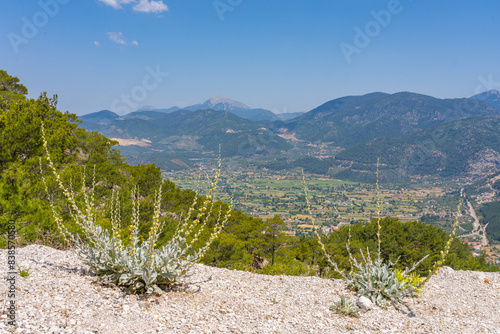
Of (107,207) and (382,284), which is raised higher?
(107,207)

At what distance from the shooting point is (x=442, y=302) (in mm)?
6375

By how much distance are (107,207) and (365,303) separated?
491 inches

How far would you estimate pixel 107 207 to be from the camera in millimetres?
14039

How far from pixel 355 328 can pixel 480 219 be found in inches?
5409

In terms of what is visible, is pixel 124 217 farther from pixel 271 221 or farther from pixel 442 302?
pixel 442 302

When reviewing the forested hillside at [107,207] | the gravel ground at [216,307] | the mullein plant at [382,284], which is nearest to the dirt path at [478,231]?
the forested hillside at [107,207]

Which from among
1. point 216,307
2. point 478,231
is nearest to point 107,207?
point 216,307

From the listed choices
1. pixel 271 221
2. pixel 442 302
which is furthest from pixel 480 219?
pixel 442 302

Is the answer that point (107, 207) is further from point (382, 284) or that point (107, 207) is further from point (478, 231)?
point (478, 231)

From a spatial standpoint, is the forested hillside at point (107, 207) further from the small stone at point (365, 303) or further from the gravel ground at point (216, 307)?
the small stone at point (365, 303)

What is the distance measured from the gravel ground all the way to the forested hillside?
1.83 metres

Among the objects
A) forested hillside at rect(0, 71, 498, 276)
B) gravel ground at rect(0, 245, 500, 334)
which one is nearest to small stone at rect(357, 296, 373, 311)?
gravel ground at rect(0, 245, 500, 334)

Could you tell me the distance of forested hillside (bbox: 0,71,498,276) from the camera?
30.5ft

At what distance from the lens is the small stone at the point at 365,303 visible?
18.5 feet
